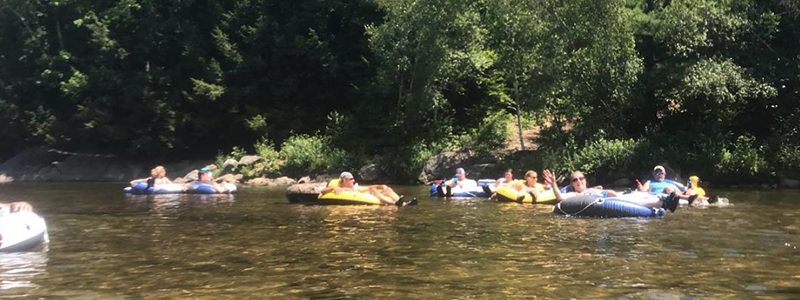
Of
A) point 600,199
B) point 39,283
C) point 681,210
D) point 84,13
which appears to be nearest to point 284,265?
point 39,283

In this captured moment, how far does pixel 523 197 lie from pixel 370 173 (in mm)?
11849

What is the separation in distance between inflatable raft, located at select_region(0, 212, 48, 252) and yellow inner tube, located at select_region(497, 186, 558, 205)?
10.3 metres

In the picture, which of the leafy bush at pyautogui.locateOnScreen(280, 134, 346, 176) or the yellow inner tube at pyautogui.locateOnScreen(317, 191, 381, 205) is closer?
the yellow inner tube at pyautogui.locateOnScreen(317, 191, 381, 205)

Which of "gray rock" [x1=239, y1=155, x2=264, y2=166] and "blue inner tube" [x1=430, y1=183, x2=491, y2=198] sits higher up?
"gray rock" [x1=239, y1=155, x2=264, y2=166]

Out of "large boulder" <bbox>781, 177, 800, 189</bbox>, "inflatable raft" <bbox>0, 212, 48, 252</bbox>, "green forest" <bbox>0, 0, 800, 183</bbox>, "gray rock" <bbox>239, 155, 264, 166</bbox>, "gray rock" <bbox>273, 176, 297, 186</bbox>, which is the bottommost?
"inflatable raft" <bbox>0, 212, 48, 252</bbox>

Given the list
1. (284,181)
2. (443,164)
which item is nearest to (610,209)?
(443,164)

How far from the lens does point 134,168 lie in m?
37.5

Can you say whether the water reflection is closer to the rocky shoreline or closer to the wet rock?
the rocky shoreline

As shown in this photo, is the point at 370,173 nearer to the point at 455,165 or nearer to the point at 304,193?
the point at 455,165

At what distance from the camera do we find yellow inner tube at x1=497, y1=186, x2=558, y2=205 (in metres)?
17.4

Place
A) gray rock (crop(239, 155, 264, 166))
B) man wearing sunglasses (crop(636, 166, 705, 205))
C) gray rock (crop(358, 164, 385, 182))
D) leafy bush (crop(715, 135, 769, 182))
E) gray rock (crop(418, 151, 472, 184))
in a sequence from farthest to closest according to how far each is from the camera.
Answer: gray rock (crop(239, 155, 264, 166)) < gray rock (crop(358, 164, 385, 182)) < gray rock (crop(418, 151, 472, 184)) < leafy bush (crop(715, 135, 769, 182)) < man wearing sunglasses (crop(636, 166, 705, 205))

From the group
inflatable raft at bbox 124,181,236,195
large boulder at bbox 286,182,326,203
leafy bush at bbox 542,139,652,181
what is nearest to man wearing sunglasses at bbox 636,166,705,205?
large boulder at bbox 286,182,326,203

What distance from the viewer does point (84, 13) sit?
39156mm

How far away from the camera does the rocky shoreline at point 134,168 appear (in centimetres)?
A: 2834
